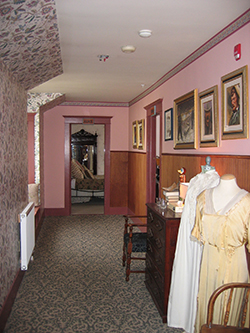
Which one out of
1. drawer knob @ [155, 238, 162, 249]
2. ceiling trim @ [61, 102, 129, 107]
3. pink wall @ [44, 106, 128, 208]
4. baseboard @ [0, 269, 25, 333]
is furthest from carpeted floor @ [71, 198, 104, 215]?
drawer knob @ [155, 238, 162, 249]

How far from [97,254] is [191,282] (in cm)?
245

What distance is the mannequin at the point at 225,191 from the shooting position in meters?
2.49

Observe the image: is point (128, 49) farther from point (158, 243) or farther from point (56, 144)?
point (56, 144)

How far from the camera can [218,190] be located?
2.56 m

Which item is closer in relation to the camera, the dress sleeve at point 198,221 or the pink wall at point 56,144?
the dress sleeve at point 198,221

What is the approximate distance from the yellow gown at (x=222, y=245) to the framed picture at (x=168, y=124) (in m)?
2.24

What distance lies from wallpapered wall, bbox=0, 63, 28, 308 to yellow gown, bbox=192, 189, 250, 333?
5.97ft

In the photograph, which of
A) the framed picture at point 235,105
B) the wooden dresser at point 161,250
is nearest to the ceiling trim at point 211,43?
the framed picture at point 235,105

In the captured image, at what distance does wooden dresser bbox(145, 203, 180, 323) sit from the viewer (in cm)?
305

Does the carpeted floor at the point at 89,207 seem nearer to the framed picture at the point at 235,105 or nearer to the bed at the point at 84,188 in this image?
the bed at the point at 84,188

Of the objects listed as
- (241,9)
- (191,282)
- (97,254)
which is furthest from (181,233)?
(97,254)

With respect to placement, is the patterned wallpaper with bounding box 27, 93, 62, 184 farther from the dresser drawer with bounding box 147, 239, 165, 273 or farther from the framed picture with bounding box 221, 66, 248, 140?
the framed picture with bounding box 221, 66, 248, 140

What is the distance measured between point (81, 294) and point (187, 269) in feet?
4.73

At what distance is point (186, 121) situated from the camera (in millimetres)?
4012
